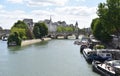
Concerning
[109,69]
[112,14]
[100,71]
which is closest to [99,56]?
[100,71]

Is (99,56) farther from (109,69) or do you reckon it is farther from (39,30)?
(39,30)

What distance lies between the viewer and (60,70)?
41.2 meters

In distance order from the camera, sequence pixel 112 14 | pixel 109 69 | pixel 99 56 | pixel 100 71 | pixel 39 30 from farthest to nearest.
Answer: pixel 39 30 < pixel 112 14 < pixel 99 56 < pixel 100 71 < pixel 109 69

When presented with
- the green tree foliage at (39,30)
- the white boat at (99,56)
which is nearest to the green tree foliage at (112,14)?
the white boat at (99,56)

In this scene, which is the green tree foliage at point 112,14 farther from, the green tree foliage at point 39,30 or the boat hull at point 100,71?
the green tree foliage at point 39,30

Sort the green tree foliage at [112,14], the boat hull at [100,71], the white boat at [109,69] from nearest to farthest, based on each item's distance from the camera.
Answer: the white boat at [109,69] < the boat hull at [100,71] < the green tree foliage at [112,14]

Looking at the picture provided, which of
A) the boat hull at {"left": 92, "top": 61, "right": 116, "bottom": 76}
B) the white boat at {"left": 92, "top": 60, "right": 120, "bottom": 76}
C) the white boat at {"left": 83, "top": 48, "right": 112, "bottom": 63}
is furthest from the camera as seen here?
the white boat at {"left": 83, "top": 48, "right": 112, "bottom": 63}

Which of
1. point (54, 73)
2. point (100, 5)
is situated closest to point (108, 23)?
point (100, 5)

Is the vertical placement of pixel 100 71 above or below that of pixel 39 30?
below

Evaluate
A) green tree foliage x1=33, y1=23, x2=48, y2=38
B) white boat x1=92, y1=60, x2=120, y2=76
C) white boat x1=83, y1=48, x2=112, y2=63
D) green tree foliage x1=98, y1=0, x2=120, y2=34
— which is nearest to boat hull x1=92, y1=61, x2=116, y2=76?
white boat x1=92, y1=60, x2=120, y2=76

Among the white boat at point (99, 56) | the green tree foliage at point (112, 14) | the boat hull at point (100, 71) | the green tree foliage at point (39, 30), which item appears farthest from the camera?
the green tree foliage at point (39, 30)

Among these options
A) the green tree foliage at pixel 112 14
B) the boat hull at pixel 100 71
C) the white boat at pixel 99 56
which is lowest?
the boat hull at pixel 100 71

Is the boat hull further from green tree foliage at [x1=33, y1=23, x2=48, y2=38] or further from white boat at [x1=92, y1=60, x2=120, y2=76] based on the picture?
green tree foliage at [x1=33, y1=23, x2=48, y2=38]

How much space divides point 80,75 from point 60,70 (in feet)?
14.1
